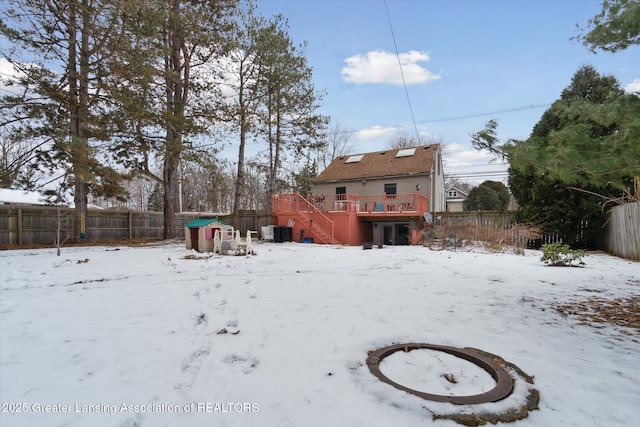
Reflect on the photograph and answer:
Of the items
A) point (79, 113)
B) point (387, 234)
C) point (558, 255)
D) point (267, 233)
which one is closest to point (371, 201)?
point (387, 234)

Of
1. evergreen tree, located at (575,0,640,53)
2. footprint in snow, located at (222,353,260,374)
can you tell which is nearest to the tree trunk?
footprint in snow, located at (222,353,260,374)

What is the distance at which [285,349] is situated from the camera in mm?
2602

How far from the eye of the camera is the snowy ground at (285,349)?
1.79 meters

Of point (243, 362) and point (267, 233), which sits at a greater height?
point (267, 233)

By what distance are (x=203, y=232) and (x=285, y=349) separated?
825 cm

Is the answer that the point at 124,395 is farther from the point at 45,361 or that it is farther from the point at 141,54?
the point at 141,54

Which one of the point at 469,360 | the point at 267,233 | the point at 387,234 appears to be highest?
the point at 267,233

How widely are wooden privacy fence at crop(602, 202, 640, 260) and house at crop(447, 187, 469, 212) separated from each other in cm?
2352

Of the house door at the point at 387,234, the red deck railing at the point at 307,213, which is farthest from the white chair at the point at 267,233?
the house door at the point at 387,234

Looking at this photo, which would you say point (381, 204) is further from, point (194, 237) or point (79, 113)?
point (79, 113)

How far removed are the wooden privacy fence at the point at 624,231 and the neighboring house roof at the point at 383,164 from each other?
8.63 meters

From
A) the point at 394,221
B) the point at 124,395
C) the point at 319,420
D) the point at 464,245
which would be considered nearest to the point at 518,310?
the point at 319,420

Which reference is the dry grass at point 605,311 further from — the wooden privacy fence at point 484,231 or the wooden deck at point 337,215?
the wooden deck at point 337,215

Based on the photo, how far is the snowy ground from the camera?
179 cm
